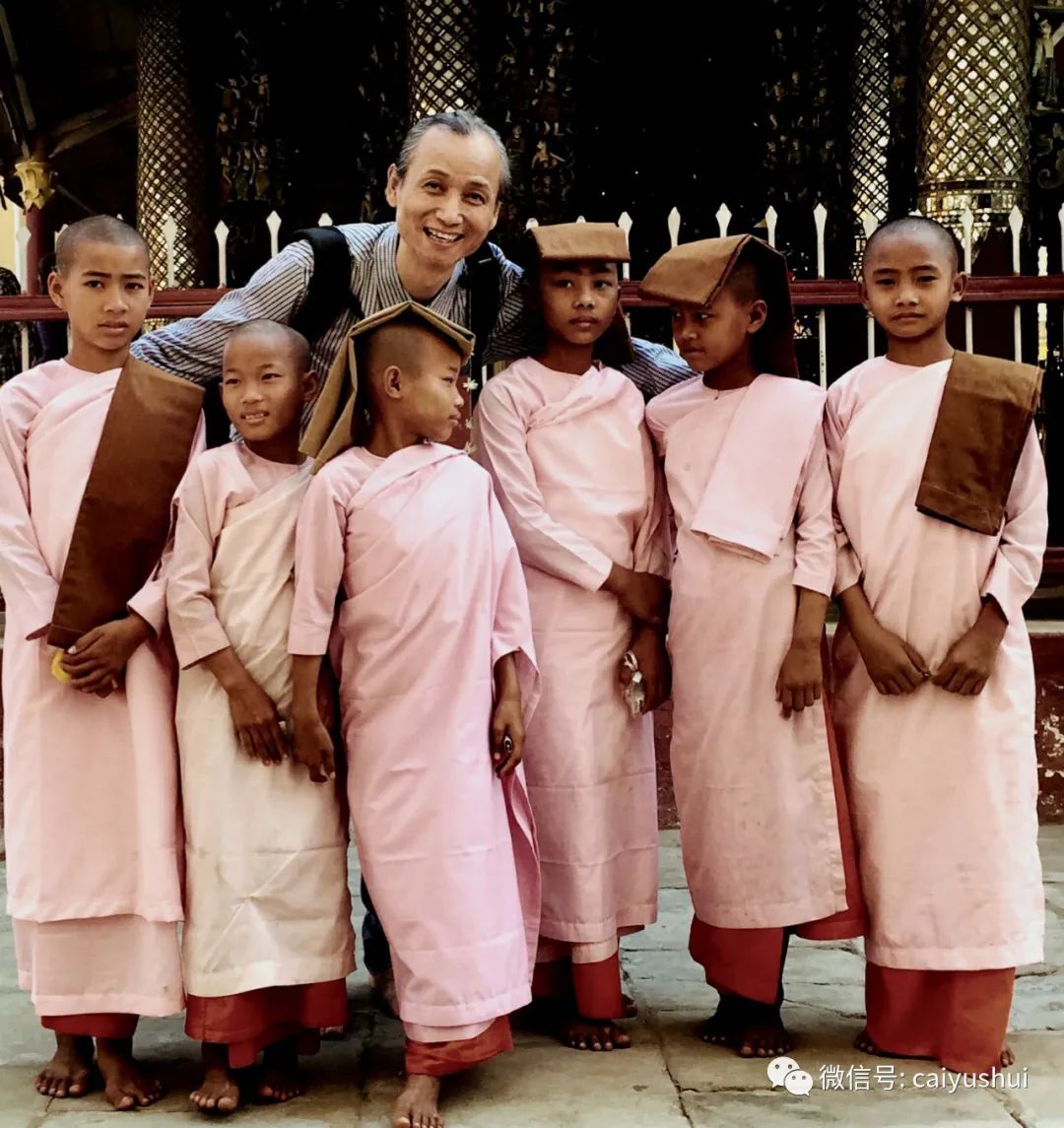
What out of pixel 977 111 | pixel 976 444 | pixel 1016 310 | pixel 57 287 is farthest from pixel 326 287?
pixel 977 111

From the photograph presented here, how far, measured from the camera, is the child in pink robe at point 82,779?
269 centimetres

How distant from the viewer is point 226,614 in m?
2.72

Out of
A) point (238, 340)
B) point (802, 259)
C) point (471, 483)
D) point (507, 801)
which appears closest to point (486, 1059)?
point (507, 801)

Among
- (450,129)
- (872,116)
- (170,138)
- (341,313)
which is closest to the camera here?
(450,129)

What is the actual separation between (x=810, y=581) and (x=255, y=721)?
113 cm

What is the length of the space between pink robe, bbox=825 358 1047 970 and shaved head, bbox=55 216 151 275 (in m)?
1.54

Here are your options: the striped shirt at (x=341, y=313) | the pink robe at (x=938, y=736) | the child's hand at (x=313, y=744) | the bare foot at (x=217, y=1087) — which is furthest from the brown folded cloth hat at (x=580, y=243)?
the bare foot at (x=217, y=1087)

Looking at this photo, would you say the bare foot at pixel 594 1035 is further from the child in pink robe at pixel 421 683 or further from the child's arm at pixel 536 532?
the child's arm at pixel 536 532

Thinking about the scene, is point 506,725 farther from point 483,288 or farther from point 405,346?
point 483,288

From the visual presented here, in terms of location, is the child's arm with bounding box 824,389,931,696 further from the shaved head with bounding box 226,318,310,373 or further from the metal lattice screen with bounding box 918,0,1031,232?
the metal lattice screen with bounding box 918,0,1031,232

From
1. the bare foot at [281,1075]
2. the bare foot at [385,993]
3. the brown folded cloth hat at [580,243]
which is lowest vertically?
the bare foot at [385,993]

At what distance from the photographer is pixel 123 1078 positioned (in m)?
2.71

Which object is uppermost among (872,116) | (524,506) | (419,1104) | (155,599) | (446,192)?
(872,116)

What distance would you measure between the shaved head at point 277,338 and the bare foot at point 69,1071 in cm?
137
